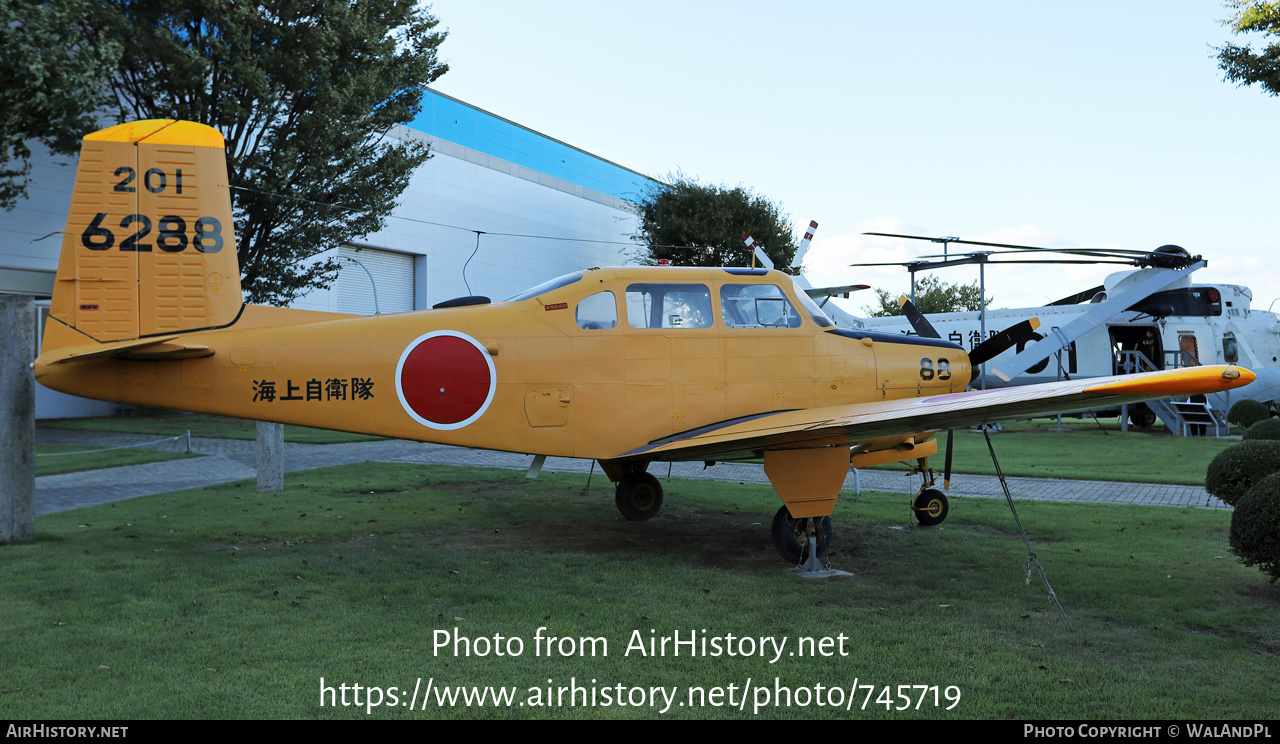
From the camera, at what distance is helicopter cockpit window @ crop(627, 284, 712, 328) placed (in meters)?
7.72

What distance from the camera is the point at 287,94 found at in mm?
20797

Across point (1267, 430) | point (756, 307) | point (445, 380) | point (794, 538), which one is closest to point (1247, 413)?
point (1267, 430)

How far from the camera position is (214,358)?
688cm

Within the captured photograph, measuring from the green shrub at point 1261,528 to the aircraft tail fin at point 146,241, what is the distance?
8427 mm

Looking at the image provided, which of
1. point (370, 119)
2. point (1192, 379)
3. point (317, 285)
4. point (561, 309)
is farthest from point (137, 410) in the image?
point (1192, 379)

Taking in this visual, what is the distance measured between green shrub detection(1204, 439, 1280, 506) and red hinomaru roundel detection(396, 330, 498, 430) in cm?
724

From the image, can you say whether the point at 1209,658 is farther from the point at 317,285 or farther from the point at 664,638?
the point at 317,285

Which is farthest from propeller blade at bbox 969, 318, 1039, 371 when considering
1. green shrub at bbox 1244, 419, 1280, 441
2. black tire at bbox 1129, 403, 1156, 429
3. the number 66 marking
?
black tire at bbox 1129, 403, 1156, 429

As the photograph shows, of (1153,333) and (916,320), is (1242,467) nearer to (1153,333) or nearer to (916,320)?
(916,320)

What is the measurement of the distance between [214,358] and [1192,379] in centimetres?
729

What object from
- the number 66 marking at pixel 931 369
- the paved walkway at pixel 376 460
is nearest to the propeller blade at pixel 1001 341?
the number 66 marking at pixel 931 369

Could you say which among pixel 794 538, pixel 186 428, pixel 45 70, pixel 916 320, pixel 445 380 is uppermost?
pixel 45 70

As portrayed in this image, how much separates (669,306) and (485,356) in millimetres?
1842

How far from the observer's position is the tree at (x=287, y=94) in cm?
1889
